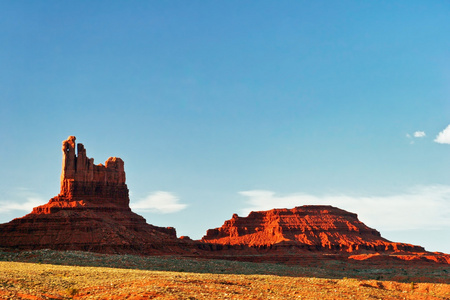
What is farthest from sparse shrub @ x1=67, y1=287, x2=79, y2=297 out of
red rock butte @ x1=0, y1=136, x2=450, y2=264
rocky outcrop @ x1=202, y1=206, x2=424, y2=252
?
rocky outcrop @ x1=202, y1=206, x2=424, y2=252

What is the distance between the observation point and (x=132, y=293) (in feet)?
89.2

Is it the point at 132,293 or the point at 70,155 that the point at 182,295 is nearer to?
the point at 132,293

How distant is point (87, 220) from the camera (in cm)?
9550

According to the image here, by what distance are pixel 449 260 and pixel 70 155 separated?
88041 mm

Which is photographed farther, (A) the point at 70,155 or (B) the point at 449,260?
(B) the point at 449,260

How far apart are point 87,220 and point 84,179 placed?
18.0m

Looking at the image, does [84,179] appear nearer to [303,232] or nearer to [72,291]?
[303,232]

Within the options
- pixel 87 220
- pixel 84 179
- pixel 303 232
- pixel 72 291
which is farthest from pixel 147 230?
pixel 72 291

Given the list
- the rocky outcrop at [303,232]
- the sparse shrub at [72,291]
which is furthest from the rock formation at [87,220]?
the sparse shrub at [72,291]

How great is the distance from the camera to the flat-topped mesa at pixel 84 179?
363ft

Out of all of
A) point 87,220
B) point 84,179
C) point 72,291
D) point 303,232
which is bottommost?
point 72,291

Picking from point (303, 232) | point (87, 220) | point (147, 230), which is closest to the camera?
point (87, 220)

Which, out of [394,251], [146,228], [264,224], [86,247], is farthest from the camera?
[264,224]

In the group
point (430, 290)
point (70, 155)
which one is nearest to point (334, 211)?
point (70, 155)
